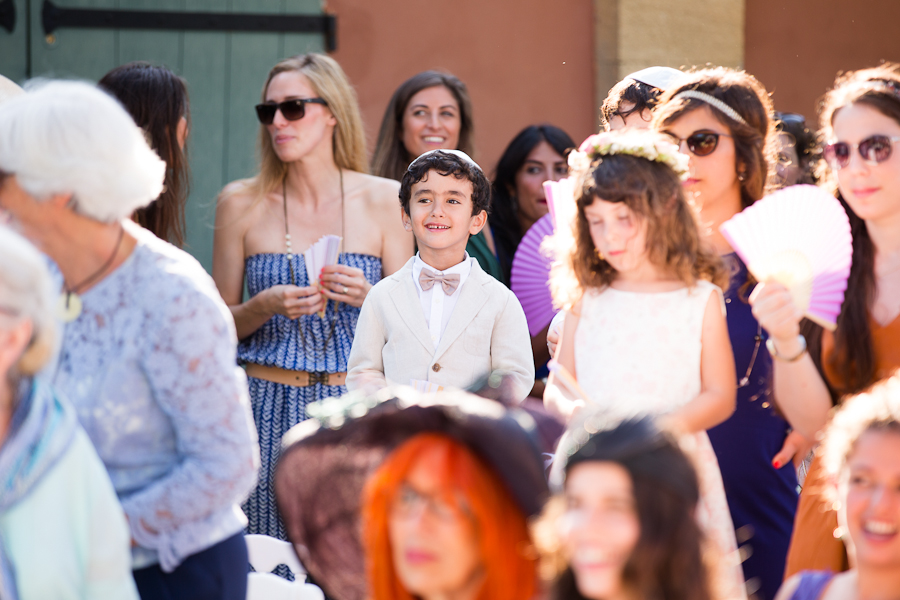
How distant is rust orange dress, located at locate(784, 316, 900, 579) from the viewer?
2.15 meters

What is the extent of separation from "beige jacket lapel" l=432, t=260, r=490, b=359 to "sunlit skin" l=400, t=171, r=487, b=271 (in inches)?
4.5

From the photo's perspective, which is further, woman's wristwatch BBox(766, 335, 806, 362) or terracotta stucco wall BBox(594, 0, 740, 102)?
terracotta stucco wall BBox(594, 0, 740, 102)

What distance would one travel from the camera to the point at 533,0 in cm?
535

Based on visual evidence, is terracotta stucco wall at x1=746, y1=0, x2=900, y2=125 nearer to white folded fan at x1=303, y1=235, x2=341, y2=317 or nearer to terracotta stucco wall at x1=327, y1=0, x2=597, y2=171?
terracotta stucco wall at x1=327, y1=0, x2=597, y2=171

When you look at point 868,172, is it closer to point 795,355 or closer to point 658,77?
point 795,355

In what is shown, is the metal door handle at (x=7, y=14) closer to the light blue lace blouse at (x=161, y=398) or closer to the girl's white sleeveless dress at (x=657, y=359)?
the light blue lace blouse at (x=161, y=398)

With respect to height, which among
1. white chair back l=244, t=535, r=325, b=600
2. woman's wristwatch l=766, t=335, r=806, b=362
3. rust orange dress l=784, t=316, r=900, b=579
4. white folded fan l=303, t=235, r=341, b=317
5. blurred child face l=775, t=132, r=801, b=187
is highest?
blurred child face l=775, t=132, r=801, b=187

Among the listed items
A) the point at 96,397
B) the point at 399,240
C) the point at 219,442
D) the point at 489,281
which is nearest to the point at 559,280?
the point at 489,281

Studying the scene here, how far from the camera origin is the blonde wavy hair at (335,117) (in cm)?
382

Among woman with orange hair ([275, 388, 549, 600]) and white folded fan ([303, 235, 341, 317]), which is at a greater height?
white folded fan ([303, 235, 341, 317])

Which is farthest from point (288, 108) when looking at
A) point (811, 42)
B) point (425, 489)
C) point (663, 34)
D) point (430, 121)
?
point (811, 42)

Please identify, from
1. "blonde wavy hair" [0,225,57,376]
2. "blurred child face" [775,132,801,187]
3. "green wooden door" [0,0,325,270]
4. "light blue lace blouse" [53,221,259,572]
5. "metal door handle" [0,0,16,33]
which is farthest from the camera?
"green wooden door" [0,0,325,270]

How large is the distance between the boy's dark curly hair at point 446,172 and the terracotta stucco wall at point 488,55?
1.96 metres

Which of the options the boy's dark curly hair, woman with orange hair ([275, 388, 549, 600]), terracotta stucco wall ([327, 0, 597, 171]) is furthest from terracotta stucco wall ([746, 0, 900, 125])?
woman with orange hair ([275, 388, 549, 600])
